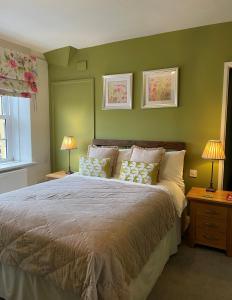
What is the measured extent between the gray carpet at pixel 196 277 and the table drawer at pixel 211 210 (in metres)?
0.41

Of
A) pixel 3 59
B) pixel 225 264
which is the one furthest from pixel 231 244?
pixel 3 59

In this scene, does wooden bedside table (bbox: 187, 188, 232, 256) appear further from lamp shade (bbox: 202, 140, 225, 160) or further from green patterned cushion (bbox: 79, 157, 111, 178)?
green patterned cushion (bbox: 79, 157, 111, 178)

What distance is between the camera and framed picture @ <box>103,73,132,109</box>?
11.1 ft

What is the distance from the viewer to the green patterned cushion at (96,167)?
299 centimetres

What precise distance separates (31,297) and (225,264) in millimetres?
1819

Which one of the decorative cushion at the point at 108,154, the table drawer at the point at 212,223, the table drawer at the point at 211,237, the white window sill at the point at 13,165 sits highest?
the decorative cushion at the point at 108,154

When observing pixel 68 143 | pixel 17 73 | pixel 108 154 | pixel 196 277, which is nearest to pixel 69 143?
pixel 68 143

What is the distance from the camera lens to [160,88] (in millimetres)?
3145

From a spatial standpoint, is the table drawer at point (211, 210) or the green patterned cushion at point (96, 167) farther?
the green patterned cushion at point (96, 167)

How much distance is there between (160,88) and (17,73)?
6.52ft

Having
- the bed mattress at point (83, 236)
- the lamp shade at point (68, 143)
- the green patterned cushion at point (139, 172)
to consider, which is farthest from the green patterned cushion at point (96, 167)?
the bed mattress at point (83, 236)

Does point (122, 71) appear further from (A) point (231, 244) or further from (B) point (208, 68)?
(A) point (231, 244)

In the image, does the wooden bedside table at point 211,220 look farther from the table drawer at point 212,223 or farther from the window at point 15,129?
the window at point 15,129

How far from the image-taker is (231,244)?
97.3 inches
